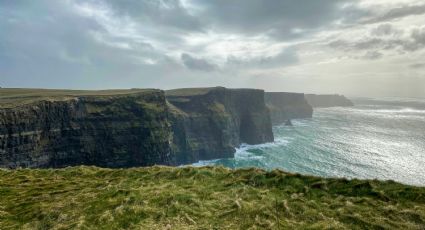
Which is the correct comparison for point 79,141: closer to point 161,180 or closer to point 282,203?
point 161,180

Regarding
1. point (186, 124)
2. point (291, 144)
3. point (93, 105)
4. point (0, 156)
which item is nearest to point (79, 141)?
point (93, 105)

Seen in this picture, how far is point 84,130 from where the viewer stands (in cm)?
10800

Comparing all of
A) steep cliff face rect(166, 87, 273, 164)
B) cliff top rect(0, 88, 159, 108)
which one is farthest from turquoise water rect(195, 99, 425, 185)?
cliff top rect(0, 88, 159, 108)

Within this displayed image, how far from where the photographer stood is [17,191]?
1029 inches

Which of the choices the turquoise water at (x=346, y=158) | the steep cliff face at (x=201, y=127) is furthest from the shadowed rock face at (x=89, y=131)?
the turquoise water at (x=346, y=158)

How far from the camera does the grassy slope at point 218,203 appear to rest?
1602cm

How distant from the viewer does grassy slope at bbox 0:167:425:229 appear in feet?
52.5

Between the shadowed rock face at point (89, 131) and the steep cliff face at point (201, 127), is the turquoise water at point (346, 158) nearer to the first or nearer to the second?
the steep cliff face at point (201, 127)

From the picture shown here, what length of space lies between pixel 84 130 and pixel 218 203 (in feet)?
329

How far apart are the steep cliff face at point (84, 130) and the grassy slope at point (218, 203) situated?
7077cm

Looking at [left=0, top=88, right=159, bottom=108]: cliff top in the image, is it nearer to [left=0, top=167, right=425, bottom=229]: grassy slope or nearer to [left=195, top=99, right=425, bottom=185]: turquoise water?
[left=195, top=99, right=425, bottom=185]: turquoise water

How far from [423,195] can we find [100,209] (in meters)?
19.6

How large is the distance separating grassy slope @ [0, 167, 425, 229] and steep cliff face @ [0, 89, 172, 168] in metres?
70.8

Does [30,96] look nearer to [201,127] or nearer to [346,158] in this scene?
[201,127]
